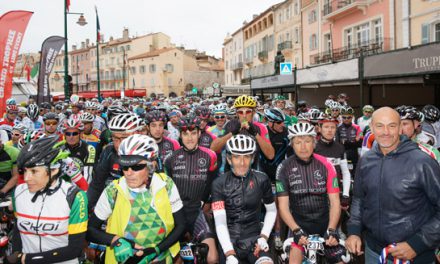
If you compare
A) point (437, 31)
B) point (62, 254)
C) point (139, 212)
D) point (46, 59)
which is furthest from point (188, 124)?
point (437, 31)

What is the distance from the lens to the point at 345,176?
641 centimetres

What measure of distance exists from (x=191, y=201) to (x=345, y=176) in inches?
103

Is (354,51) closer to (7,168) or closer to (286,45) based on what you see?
(286,45)

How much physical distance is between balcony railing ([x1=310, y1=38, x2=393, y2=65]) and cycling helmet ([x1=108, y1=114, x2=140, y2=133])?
65.9 ft

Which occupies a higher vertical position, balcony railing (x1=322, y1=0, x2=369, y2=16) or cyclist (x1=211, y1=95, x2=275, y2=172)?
balcony railing (x1=322, y1=0, x2=369, y2=16)

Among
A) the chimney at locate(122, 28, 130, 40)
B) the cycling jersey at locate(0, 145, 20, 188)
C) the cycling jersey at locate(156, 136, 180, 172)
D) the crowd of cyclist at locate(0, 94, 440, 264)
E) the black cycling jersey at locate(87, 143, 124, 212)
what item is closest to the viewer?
the crowd of cyclist at locate(0, 94, 440, 264)

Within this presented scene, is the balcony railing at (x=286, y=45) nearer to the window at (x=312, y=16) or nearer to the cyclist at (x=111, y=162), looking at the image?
the window at (x=312, y=16)

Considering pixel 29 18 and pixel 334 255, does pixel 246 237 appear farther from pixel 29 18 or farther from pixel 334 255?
pixel 29 18

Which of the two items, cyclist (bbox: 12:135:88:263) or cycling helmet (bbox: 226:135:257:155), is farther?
cycling helmet (bbox: 226:135:257:155)

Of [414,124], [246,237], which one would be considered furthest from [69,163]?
[414,124]

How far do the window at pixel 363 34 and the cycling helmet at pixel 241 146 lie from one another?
92.4 feet

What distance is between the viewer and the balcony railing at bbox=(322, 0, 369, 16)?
29845 mm

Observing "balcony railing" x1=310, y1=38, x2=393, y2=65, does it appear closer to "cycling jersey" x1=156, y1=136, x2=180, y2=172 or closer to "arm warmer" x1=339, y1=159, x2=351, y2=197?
"arm warmer" x1=339, y1=159, x2=351, y2=197

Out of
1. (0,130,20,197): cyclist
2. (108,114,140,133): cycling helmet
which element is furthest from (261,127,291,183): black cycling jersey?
(0,130,20,197): cyclist
